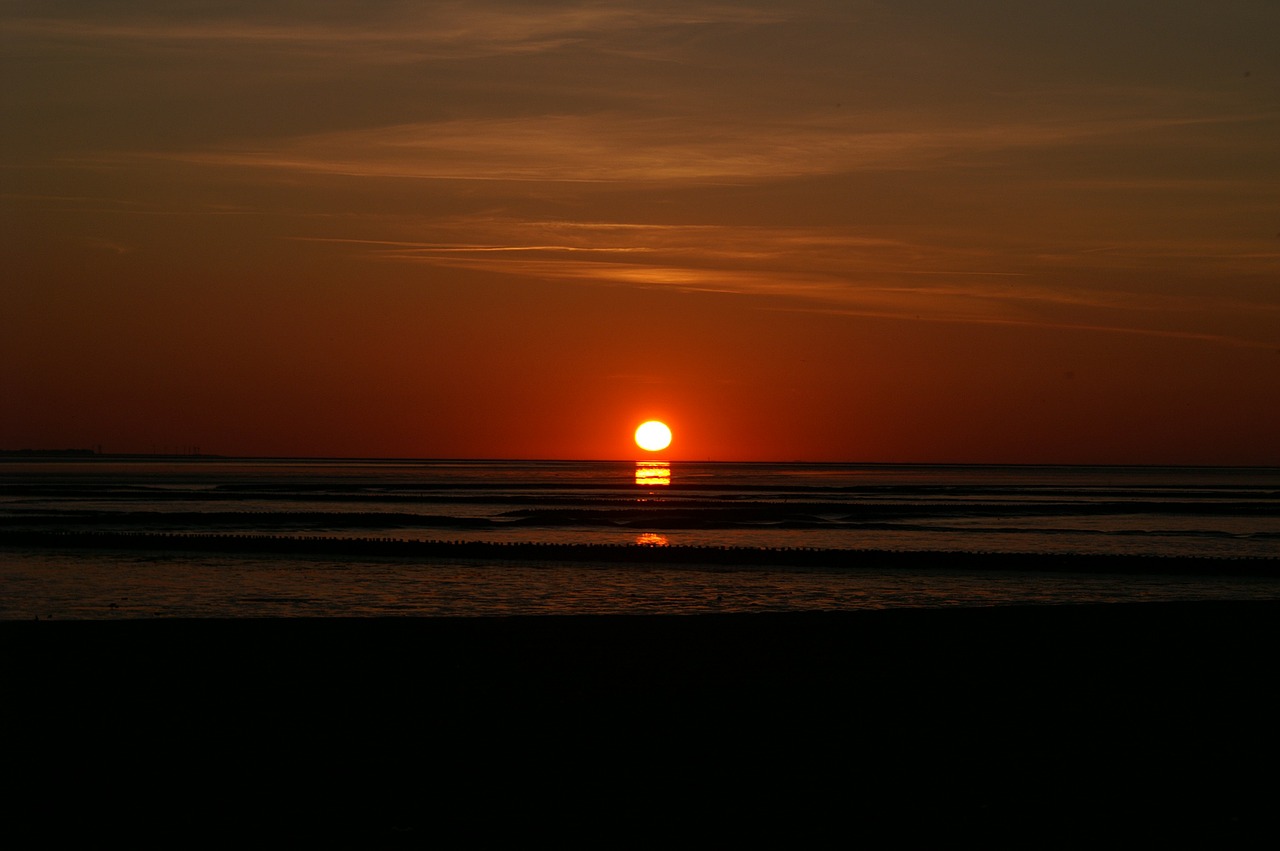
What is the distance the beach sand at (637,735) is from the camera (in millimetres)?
10953

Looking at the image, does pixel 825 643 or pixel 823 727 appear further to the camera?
pixel 825 643

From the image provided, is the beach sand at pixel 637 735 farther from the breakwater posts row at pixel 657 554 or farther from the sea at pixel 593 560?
the breakwater posts row at pixel 657 554

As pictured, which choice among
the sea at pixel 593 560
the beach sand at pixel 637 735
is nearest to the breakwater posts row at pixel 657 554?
the sea at pixel 593 560

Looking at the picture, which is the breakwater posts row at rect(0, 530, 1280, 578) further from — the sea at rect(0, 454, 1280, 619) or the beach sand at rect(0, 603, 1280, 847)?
the beach sand at rect(0, 603, 1280, 847)

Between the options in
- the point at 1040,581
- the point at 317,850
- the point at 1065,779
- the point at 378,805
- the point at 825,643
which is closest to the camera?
the point at 317,850

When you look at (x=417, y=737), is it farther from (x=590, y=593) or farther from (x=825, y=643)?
(x=590, y=593)

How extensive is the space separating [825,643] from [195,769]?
11.7 metres

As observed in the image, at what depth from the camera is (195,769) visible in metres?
12.5

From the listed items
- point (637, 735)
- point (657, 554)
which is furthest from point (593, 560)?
point (637, 735)

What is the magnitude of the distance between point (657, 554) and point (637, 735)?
98.8 ft

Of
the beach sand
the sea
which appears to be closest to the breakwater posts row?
the sea

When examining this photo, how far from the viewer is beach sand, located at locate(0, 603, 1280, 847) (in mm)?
10953

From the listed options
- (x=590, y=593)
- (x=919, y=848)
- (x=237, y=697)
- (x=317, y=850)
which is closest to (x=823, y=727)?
(x=919, y=848)

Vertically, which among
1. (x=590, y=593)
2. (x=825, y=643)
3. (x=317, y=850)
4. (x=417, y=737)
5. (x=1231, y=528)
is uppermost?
(x=1231, y=528)
